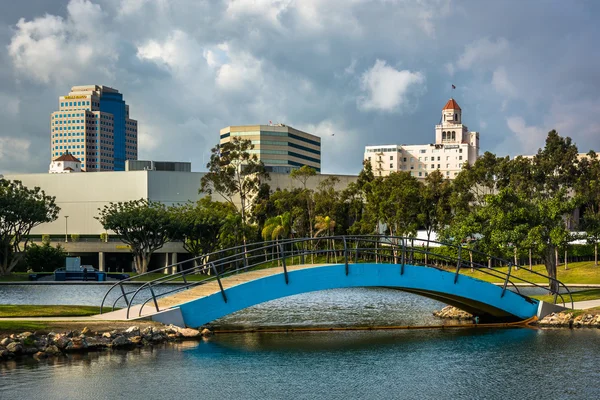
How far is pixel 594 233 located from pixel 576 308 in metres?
12.4

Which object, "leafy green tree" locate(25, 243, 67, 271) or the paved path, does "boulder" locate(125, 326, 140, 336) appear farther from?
"leafy green tree" locate(25, 243, 67, 271)

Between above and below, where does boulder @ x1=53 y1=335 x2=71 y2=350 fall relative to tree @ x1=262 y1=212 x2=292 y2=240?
below

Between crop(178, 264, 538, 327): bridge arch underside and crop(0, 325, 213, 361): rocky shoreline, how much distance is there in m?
1.80

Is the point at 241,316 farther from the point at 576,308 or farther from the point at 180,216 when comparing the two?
the point at 180,216

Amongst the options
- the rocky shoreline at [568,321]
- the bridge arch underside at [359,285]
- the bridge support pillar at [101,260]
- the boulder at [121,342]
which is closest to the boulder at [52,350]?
the boulder at [121,342]

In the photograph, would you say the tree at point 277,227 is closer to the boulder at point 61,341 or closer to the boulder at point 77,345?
the boulder at point 77,345

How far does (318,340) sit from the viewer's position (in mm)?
29781

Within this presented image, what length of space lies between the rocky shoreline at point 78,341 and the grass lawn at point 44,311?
170 inches

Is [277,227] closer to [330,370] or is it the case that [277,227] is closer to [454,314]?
[454,314]

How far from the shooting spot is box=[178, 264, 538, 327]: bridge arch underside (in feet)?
97.1

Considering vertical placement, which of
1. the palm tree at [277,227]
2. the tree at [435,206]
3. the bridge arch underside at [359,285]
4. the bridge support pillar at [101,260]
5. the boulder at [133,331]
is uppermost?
the tree at [435,206]

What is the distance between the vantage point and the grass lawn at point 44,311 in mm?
30177

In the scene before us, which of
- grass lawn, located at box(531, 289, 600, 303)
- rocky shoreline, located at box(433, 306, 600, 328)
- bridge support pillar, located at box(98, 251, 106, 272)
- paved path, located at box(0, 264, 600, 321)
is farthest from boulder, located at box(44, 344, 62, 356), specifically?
bridge support pillar, located at box(98, 251, 106, 272)

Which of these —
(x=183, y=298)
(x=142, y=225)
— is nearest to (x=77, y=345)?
(x=183, y=298)
